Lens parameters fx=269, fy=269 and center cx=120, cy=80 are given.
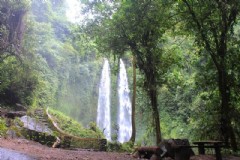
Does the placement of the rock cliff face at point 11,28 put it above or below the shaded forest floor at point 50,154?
above

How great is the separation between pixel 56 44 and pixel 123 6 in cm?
1938

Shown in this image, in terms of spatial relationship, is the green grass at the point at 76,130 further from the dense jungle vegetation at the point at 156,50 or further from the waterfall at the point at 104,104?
the waterfall at the point at 104,104

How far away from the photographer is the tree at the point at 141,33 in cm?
1032

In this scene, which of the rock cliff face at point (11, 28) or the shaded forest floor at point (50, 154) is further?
the rock cliff face at point (11, 28)

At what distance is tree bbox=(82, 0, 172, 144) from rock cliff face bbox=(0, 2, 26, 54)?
6472 mm

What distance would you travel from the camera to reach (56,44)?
28.6 meters

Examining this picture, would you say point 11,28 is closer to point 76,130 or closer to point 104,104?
point 76,130

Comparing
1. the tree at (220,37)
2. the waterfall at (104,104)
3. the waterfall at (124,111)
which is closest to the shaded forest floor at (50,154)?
the tree at (220,37)

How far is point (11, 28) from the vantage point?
17625 millimetres

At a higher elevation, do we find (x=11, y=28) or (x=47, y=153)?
(x=11, y=28)

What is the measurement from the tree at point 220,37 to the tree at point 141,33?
1.25m

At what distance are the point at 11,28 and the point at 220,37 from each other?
13.3 m

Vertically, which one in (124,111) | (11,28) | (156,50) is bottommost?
(156,50)

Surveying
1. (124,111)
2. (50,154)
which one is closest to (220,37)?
(50,154)
